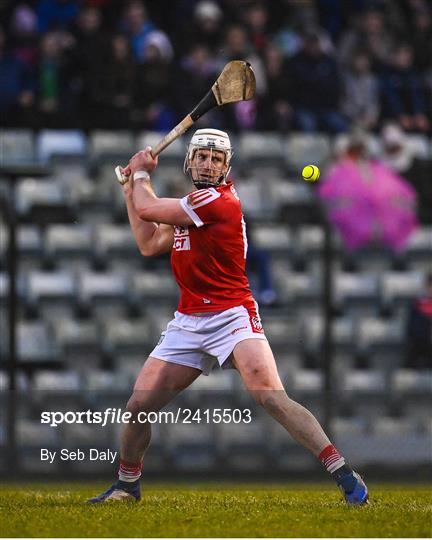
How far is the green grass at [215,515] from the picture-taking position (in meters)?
7.34

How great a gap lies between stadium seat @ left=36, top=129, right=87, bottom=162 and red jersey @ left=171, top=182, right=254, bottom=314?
6008mm

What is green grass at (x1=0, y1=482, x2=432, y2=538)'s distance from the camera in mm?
7340

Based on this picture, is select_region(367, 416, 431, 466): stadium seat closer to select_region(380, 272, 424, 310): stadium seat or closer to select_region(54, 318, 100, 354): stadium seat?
select_region(380, 272, 424, 310): stadium seat

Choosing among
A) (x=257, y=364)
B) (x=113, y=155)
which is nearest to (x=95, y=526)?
(x=257, y=364)

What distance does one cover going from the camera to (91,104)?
14461mm

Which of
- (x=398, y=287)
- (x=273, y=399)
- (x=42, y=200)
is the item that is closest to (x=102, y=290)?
(x=42, y=200)

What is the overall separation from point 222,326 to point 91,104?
666cm

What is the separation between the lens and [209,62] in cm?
1520

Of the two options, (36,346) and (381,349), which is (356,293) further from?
(36,346)

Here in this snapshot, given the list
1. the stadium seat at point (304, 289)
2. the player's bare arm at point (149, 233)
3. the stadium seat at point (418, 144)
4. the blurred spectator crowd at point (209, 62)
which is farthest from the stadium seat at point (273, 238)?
the player's bare arm at point (149, 233)

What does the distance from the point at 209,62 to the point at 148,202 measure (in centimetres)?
718

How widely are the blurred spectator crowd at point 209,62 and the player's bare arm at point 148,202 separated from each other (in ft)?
19.5

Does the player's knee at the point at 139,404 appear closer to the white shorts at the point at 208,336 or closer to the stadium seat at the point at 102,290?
the white shorts at the point at 208,336

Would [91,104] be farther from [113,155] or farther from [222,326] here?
[222,326]
